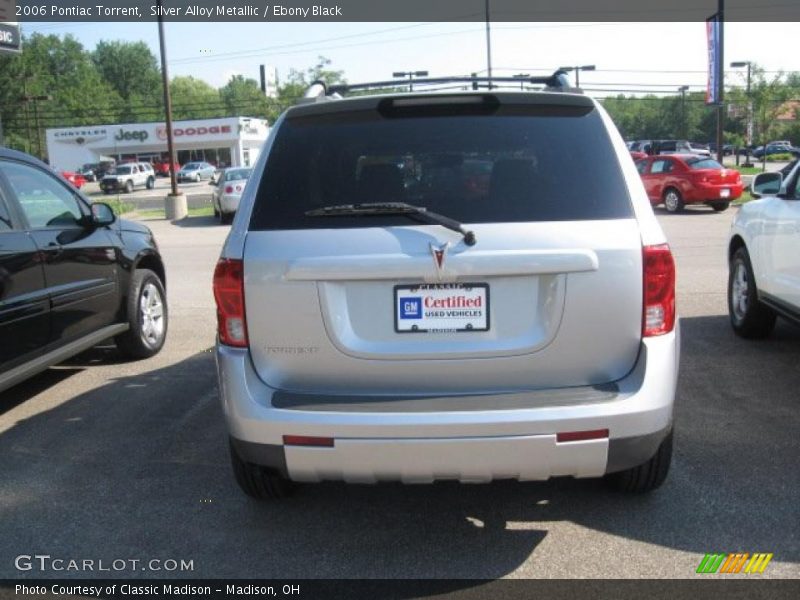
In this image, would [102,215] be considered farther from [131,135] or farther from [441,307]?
[131,135]

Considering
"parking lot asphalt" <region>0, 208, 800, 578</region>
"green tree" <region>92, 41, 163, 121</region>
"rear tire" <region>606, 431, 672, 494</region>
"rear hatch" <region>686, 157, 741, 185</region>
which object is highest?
"green tree" <region>92, 41, 163, 121</region>

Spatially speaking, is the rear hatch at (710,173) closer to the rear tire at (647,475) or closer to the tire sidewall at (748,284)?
the tire sidewall at (748,284)

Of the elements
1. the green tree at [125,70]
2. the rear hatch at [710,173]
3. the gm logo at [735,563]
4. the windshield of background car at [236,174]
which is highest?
the green tree at [125,70]

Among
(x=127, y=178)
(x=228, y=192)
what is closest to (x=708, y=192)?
(x=228, y=192)

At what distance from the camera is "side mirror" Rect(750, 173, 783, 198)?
242 inches

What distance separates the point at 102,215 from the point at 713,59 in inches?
1012

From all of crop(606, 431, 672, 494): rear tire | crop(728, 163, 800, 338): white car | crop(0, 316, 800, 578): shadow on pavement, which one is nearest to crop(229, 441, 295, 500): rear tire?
crop(0, 316, 800, 578): shadow on pavement

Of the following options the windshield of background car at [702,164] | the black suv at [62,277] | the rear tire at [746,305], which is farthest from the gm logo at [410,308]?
the windshield of background car at [702,164]

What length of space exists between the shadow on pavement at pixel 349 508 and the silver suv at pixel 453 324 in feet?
1.64

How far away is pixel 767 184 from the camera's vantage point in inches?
244

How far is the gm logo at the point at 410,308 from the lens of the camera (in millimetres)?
3014

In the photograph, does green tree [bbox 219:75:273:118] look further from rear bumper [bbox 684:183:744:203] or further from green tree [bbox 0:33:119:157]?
rear bumper [bbox 684:183:744:203]

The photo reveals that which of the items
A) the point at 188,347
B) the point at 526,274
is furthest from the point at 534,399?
the point at 188,347

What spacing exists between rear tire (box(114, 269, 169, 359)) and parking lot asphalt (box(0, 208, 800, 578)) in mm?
1115
